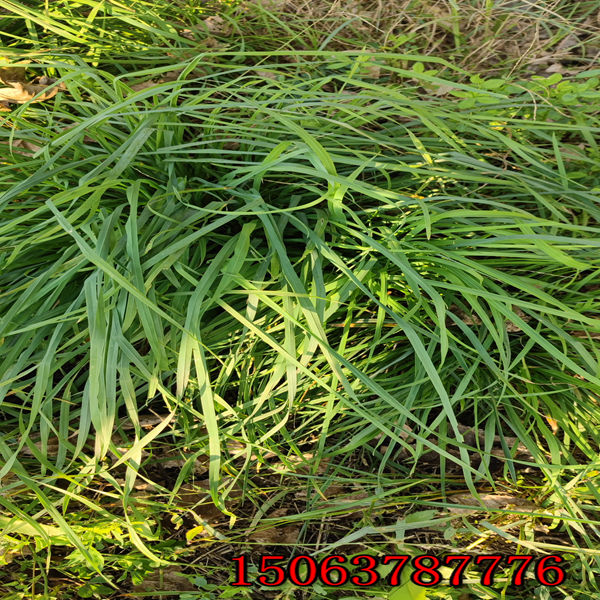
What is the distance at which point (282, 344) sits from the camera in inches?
55.6

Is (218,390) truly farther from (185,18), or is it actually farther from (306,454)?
(185,18)

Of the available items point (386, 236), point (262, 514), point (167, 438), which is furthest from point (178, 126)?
point (262, 514)

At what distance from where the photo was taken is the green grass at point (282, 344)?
1.27m

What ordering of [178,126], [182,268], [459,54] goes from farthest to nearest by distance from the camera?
1. [459,54]
2. [178,126]
3. [182,268]

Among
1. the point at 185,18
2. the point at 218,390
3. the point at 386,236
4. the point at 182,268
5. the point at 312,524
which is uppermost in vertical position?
the point at 185,18

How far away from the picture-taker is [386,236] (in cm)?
136

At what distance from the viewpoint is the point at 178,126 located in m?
1.46

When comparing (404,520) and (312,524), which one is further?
(312,524)

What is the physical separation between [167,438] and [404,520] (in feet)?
2.25

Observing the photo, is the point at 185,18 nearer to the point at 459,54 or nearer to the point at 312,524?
the point at 459,54

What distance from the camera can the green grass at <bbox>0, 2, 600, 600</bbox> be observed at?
4.18 feet

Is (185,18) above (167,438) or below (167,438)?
above

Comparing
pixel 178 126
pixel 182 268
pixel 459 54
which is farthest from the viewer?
pixel 459 54

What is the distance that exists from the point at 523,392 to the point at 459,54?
1.36 metres
